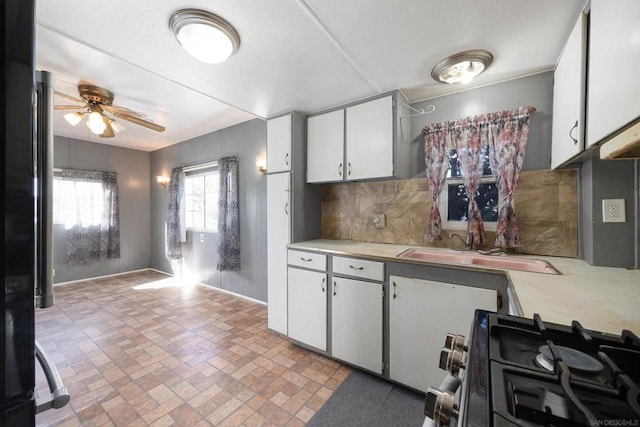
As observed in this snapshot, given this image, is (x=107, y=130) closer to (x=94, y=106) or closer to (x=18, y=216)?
(x=94, y=106)

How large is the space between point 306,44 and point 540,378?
5.76 feet

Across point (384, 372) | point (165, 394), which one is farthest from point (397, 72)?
point (165, 394)

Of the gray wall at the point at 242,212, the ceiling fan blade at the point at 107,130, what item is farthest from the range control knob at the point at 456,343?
the ceiling fan blade at the point at 107,130

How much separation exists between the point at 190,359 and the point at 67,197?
3.93 meters

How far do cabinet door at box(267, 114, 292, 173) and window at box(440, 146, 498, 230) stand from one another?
4.82ft

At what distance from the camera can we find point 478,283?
1465 mm

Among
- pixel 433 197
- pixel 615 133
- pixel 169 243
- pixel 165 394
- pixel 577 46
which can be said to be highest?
pixel 577 46

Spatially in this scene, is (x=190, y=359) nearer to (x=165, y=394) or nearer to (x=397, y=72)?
(x=165, y=394)

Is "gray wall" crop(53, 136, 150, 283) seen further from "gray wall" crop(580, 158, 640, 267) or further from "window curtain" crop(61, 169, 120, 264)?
"gray wall" crop(580, 158, 640, 267)

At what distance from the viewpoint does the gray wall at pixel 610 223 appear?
1.37 m

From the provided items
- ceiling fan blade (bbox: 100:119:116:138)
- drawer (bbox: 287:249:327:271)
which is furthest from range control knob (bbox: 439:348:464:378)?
ceiling fan blade (bbox: 100:119:116:138)

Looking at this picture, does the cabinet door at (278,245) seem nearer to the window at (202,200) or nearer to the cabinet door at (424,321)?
the cabinet door at (424,321)

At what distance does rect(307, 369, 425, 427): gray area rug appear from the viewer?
1.51 meters

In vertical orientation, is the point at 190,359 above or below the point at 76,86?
below
